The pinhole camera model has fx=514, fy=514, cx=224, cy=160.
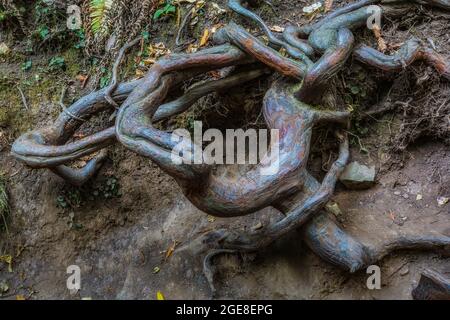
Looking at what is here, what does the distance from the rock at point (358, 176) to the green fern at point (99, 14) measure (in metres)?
2.87

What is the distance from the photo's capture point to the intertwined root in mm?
3705

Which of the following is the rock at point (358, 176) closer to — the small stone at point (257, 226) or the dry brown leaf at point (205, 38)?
the small stone at point (257, 226)

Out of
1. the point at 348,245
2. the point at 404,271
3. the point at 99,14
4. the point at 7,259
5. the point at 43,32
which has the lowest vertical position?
the point at 7,259

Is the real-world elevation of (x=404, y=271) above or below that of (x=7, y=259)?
above

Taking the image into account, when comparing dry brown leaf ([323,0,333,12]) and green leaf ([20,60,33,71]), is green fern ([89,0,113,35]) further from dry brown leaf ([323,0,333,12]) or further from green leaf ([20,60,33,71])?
dry brown leaf ([323,0,333,12])

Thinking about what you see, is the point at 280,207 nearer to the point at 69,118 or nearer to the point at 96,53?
the point at 69,118

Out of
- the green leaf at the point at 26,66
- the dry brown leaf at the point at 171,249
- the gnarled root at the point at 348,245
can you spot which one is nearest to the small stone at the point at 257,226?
the gnarled root at the point at 348,245

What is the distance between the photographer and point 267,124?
164 inches

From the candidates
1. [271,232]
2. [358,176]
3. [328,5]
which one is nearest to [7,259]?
[271,232]

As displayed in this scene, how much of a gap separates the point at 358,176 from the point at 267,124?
0.93 meters

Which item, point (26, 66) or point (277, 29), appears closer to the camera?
point (277, 29)

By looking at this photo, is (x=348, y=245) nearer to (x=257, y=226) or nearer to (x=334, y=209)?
(x=334, y=209)

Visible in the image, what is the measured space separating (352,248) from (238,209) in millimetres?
926

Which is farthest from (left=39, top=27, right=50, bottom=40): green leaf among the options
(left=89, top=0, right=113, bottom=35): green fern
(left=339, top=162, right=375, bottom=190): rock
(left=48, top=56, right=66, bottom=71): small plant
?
(left=339, top=162, right=375, bottom=190): rock
